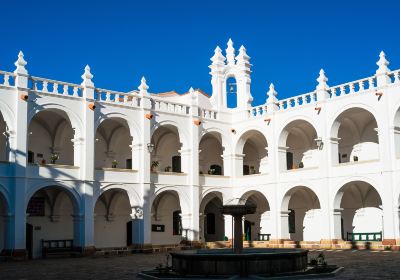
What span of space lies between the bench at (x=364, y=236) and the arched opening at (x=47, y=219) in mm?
15284

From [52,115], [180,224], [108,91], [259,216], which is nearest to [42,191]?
[52,115]

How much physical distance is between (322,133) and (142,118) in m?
9.56

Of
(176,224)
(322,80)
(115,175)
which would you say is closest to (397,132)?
(322,80)

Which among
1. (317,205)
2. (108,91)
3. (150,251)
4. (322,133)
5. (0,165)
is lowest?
(150,251)

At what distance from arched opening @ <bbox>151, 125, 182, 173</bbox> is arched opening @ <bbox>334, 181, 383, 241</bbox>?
10.3 m

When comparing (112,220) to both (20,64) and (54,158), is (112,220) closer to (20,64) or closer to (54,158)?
(54,158)

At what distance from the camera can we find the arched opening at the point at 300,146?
104 feet

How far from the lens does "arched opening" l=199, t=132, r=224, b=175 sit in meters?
35.0

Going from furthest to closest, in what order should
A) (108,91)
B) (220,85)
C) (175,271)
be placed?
1. (220,85)
2. (108,91)
3. (175,271)

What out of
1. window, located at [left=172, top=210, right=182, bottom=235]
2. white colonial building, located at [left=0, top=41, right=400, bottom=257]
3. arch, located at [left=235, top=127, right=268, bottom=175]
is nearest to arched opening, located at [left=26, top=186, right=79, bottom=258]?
white colonial building, located at [left=0, top=41, right=400, bottom=257]

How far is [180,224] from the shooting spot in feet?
111

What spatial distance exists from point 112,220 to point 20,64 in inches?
437

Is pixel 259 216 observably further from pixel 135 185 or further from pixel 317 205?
pixel 135 185

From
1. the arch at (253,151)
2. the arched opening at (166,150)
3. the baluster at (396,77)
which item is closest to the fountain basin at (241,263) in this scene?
the baluster at (396,77)
